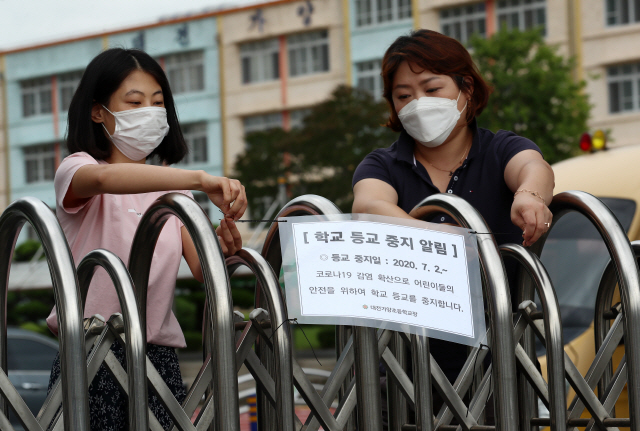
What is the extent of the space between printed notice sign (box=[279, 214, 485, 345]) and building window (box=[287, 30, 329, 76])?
114 feet

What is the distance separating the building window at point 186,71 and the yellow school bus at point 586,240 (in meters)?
34.9

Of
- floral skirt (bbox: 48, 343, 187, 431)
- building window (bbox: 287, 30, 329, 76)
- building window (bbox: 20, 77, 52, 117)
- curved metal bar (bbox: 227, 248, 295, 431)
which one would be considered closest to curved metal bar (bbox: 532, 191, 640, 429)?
curved metal bar (bbox: 227, 248, 295, 431)

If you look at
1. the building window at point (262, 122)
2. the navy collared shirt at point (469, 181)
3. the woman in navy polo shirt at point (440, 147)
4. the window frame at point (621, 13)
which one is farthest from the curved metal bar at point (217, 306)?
the building window at point (262, 122)

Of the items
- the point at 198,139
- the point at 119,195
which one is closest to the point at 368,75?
the point at 198,139

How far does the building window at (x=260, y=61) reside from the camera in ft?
122

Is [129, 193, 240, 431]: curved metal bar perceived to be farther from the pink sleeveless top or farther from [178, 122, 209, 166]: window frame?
[178, 122, 209, 166]: window frame

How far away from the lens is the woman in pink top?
1.87 m

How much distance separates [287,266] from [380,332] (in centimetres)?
35

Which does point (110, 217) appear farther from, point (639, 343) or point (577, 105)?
point (577, 105)

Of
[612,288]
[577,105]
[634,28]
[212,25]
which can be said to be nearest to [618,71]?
[634,28]

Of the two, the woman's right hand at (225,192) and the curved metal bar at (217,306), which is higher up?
the woman's right hand at (225,192)

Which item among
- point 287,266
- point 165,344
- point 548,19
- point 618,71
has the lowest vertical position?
point 165,344

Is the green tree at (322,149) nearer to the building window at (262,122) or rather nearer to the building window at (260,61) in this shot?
the building window at (262,122)

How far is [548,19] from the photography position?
31.3m
